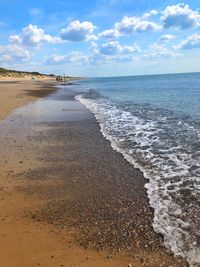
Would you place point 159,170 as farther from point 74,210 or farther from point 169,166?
point 74,210

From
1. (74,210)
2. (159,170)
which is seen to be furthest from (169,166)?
(74,210)

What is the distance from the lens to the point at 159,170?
34.5 ft

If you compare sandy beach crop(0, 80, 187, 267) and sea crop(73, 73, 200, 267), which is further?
sea crop(73, 73, 200, 267)

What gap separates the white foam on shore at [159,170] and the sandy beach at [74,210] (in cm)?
22

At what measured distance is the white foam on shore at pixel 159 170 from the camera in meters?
6.28

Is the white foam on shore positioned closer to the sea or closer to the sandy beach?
Result: the sea

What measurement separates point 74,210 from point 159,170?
3.75m

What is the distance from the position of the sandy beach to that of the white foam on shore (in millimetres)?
223

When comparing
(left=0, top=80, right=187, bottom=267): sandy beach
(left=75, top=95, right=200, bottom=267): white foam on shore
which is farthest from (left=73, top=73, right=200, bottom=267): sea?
(left=0, top=80, right=187, bottom=267): sandy beach

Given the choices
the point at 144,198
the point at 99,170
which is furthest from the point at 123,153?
the point at 144,198

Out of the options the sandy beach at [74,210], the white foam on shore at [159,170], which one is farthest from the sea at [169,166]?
the sandy beach at [74,210]

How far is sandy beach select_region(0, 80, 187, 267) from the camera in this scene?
19.2ft

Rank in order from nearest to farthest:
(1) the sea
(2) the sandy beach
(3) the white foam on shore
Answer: (2) the sandy beach, (3) the white foam on shore, (1) the sea

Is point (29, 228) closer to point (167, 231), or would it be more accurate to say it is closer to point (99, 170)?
point (167, 231)
